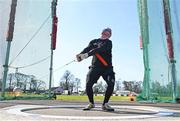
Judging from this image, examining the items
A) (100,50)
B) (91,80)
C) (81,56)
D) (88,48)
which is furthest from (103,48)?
(91,80)

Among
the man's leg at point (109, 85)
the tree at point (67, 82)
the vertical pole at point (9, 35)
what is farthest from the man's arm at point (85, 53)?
the tree at point (67, 82)

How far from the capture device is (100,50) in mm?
5332

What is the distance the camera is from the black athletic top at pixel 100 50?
5.32 m

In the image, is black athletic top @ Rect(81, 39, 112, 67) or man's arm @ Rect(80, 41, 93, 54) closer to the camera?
black athletic top @ Rect(81, 39, 112, 67)

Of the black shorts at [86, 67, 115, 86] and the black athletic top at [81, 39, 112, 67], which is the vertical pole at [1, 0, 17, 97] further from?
the black shorts at [86, 67, 115, 86]

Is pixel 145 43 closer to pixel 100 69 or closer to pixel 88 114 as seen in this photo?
pixel 100 69

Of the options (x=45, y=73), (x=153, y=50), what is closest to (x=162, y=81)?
(x=153, y=50)

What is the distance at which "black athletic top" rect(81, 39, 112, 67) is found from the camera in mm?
5316

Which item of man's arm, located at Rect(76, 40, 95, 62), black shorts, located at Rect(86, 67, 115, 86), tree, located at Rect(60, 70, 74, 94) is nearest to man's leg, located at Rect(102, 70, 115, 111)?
black shorts, located at Rect(86, 67, 115, 86)

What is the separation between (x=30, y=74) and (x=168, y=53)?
557cm

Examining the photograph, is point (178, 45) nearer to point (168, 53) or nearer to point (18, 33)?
point (168, 53)

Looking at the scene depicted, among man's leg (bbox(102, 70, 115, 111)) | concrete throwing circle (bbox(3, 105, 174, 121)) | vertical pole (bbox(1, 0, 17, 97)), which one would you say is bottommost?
concrete throwing circle (bbox(3, 105, 174, 121))

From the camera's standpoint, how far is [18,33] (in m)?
11.2

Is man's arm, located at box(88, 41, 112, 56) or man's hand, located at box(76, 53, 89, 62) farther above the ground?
man's arm, located at box(88, 41, 112, 56)
